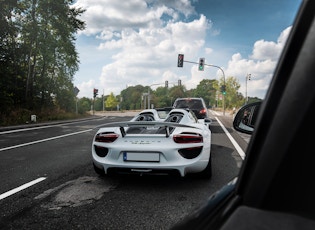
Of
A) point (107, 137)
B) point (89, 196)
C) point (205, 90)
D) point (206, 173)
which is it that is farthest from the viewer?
point (205, 90)

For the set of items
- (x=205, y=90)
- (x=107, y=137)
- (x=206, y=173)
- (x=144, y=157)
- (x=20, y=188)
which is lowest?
(x=20, y=188)

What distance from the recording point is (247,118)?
1.81 meters

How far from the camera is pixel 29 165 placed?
5336 mm

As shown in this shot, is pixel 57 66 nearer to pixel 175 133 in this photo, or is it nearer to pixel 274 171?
pixel 175 133

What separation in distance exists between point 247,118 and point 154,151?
2.13m

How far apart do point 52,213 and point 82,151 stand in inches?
161

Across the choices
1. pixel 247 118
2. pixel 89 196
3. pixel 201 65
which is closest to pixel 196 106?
pixel 89 196

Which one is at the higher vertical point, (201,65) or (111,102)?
(201,65)

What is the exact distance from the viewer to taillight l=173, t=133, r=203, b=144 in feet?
12.6

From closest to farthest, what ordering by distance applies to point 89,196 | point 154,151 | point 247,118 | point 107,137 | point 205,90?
1. point 247,118
2. point 89,196
3. point 154,151
4. point 107,137
5. point 205,90

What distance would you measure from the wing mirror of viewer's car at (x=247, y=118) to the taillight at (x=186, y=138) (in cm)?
192

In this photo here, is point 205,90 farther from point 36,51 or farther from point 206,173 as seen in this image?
point 206,173

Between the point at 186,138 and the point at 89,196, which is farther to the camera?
the point at 186,138

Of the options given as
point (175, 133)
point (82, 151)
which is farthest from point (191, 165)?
point (82, 151)
